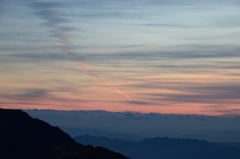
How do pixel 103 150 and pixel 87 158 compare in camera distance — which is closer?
pixel 87 158

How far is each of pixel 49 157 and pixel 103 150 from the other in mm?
38467

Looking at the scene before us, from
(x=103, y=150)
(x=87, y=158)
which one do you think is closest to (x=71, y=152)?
(x=87, y=158)

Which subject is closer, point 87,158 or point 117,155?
point 87,158

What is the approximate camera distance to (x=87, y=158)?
520ft

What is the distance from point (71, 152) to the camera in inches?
6097

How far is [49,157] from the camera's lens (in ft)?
495

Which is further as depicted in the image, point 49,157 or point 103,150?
point 103,150

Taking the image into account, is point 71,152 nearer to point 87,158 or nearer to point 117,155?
point 87,158

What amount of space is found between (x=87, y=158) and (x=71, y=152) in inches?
334

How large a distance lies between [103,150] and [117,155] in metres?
8.22

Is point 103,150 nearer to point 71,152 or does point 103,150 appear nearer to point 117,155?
point 117,155

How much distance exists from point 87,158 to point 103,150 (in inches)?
963

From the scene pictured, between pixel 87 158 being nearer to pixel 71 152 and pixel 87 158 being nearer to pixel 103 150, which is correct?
pixel 71 152

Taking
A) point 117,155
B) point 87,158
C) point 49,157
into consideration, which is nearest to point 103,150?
point 117,155
